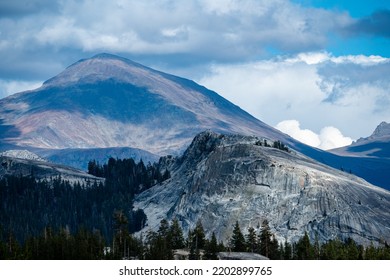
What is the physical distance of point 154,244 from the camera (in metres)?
187

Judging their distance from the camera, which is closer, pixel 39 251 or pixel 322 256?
pixel 39 251
